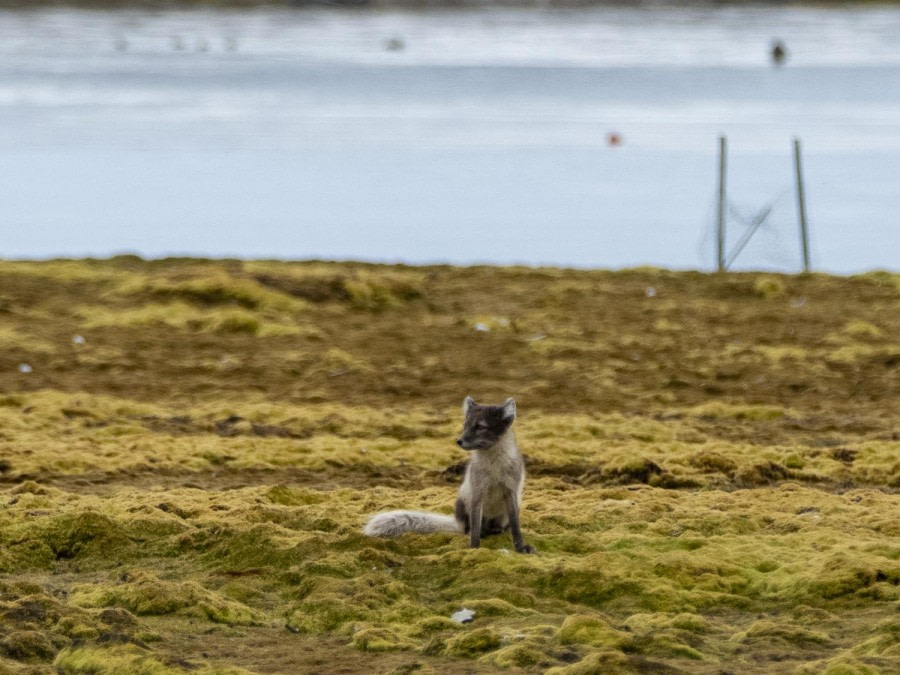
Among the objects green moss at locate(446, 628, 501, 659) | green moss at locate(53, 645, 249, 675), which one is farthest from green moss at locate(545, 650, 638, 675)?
green moss at locate(53, 645, 249, 675)

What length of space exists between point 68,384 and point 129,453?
3391 mm

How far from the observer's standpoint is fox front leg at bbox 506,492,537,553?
7727mm

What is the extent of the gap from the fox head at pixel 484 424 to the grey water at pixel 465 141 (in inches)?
593

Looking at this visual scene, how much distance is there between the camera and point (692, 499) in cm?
924

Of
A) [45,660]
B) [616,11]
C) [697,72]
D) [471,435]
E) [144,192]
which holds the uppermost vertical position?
[616,11]

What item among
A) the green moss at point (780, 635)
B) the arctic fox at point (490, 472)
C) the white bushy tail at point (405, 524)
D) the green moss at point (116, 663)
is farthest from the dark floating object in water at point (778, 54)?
the green moss at point (116, 663)

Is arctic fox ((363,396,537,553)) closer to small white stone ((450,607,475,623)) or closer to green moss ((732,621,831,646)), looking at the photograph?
small white stone ((450,607,475,623))

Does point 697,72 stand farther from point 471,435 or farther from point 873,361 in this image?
point 471,435

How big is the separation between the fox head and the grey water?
593 inches

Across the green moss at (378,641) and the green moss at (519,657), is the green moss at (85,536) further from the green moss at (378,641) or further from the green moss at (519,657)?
the green moss at (519,657)

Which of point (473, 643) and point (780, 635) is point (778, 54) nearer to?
point (780, 635)

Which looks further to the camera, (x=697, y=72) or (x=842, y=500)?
(x=697, y=72)

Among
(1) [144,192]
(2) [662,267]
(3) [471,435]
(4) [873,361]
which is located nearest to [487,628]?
(3) [471,435]

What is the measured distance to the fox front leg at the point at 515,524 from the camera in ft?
25.3
